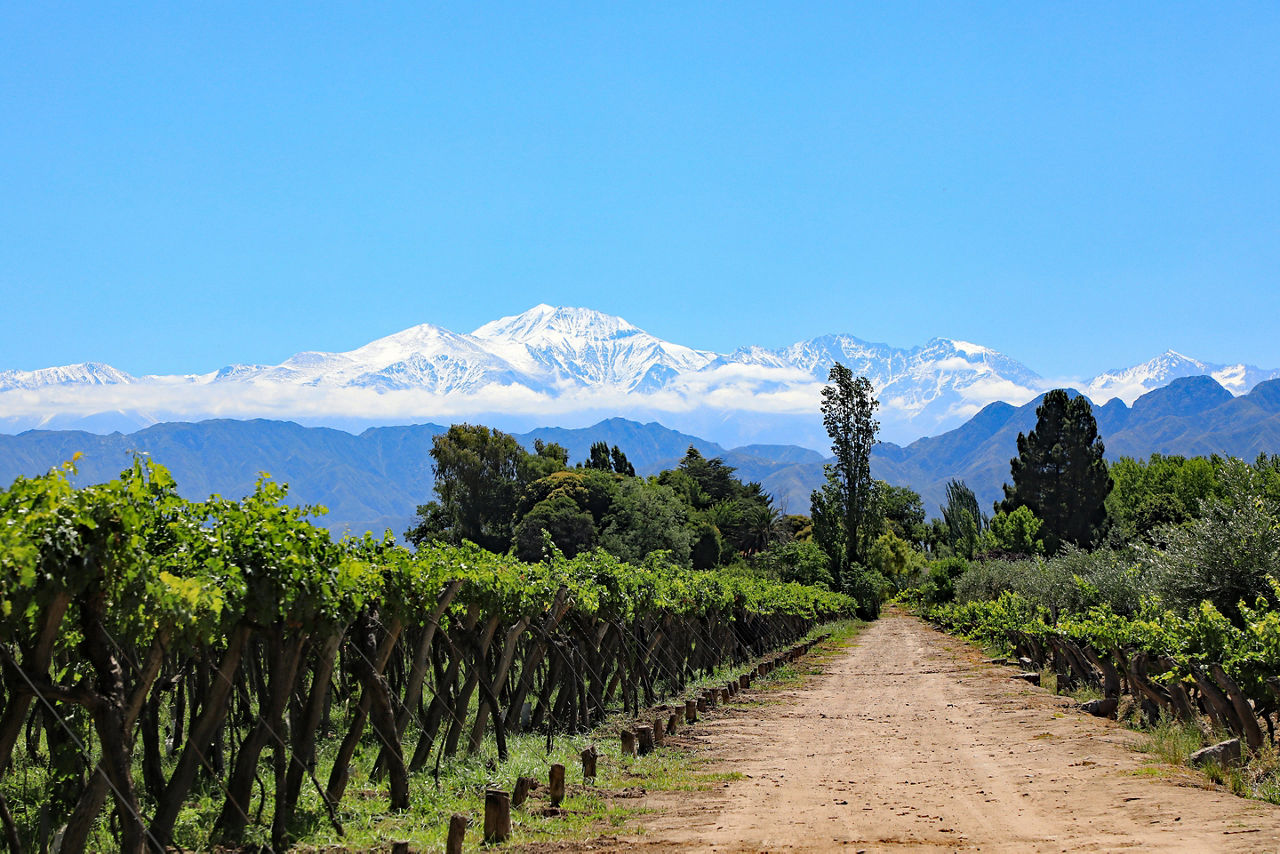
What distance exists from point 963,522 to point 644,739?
8817 centimetres

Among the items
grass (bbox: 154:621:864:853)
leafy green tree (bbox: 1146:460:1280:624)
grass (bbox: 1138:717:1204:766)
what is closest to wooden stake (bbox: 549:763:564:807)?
grass (bbox: 154:621:864:853)

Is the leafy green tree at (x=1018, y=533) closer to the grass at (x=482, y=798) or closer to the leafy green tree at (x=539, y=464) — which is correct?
the leafy green tree at (x=539, y=464)

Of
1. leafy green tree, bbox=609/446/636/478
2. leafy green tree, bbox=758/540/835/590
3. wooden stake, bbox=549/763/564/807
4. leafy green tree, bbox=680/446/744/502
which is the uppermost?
leafy green tree, bbox=609/446/636/478

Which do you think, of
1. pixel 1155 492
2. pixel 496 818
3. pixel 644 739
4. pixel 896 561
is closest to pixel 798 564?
pixel 896 561

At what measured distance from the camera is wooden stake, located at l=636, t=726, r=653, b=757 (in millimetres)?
14875

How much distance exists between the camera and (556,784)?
10.8 m

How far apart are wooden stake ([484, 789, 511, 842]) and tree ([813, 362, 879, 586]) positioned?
61.1 metres

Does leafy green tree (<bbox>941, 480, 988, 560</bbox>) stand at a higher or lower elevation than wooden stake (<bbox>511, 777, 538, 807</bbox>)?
higher

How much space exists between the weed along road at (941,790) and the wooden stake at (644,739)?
1078 millimetres

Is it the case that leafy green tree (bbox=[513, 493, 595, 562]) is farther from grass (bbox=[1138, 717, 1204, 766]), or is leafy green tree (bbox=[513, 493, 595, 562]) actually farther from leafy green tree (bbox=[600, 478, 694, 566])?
grass (bbox=[1138, 717, 1204, 766])

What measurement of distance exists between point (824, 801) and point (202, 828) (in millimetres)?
6510

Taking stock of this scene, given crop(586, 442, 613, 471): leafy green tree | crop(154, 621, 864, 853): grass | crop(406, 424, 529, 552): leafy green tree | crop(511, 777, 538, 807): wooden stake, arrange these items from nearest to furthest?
crop(154, 621, 864, 853): grass → crop(511, 777, 538, 807): wooden stake → crop(406, 424, 529, 552): leafy green tree → crop(586, 442, 613, 471): leafy green tree

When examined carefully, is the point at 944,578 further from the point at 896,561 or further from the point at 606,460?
the point at 606,460

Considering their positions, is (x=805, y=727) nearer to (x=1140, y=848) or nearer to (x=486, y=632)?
(x=486, y=632)
